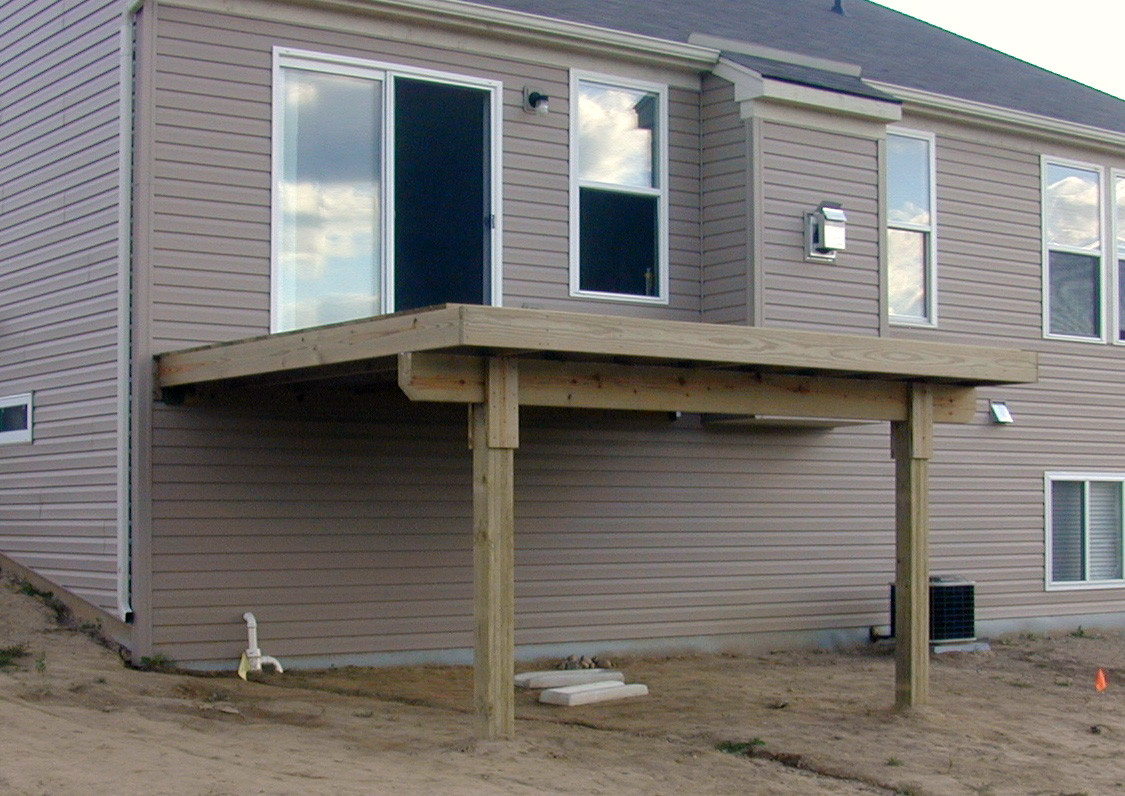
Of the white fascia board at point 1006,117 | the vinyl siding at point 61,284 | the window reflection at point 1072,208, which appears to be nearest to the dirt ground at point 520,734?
the vinyl siding at point 61,284

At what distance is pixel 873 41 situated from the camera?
14117 mm

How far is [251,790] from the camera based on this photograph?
5781 millimetres

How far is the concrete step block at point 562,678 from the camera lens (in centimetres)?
909

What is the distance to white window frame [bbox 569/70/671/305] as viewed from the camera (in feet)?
34.0

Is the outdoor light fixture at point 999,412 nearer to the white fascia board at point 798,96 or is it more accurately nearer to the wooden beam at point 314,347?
the white fascia board at point 798,96

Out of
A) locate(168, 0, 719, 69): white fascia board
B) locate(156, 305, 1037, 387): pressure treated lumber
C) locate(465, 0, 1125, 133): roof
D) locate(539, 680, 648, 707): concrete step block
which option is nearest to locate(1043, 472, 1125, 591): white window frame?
locate(465, 0, 1125, 133): roof

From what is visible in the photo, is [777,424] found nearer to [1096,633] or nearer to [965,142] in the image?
[965,142]

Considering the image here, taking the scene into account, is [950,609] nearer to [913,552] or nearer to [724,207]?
[913,552]

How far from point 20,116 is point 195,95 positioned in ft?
7.20

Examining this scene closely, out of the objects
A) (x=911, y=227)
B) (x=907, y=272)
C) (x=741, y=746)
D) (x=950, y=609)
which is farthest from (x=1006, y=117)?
(x=741, y=746)

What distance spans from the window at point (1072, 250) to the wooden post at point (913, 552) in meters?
5.14

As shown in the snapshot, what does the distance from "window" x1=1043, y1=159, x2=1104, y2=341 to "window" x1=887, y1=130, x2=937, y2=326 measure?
159cm

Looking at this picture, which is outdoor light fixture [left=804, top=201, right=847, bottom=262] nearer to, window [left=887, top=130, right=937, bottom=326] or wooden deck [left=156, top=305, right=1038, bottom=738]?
window [left=887, top=130, right=937, bottom=326]

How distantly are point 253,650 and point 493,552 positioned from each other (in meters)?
2.64
